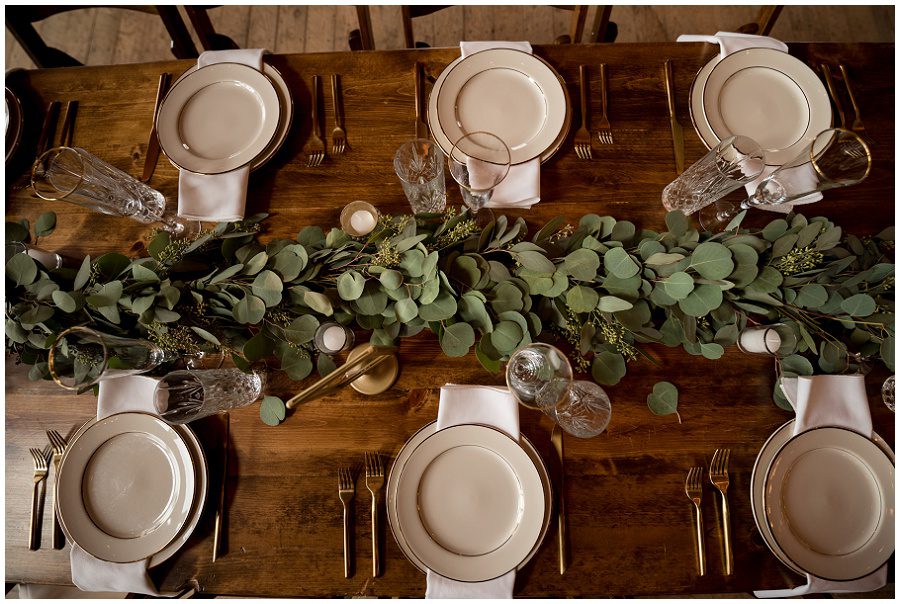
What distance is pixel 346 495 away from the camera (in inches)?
45.6

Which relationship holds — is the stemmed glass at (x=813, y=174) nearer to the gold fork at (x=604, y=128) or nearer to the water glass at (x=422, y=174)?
the gold fork at (x=604, y=128)

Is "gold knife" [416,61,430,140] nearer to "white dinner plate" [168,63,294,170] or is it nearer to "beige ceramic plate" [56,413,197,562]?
"white dinner plate" [168,63,294,170]

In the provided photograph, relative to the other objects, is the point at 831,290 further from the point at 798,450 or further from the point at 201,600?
the point at 201,600

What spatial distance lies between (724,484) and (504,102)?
1.09 metres

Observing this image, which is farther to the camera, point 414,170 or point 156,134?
point 156,134

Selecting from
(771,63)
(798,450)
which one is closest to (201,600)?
(798,450)

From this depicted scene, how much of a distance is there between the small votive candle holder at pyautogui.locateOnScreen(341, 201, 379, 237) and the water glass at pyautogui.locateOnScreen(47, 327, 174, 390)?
520 millimetres

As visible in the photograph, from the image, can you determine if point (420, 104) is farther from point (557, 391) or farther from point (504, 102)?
point (557, 391)

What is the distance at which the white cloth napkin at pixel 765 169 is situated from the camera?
123cm

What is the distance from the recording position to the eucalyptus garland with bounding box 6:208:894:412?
3.43 feet

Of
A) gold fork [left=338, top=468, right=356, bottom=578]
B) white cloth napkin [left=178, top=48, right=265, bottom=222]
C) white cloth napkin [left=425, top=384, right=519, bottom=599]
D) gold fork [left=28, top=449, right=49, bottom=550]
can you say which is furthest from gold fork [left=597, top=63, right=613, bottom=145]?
gold fork [left=28, top=449, right=49, bottom=550]

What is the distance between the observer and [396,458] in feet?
3.81

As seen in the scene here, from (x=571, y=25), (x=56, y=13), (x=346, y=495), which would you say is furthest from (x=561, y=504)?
(x=56, y=13)

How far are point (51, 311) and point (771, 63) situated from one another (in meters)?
1.84
